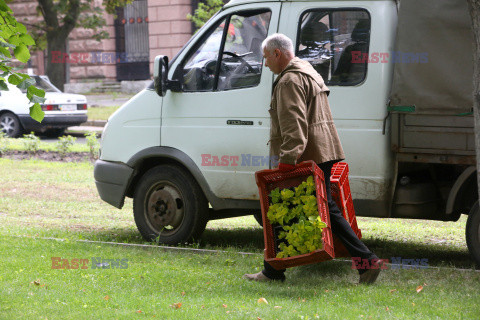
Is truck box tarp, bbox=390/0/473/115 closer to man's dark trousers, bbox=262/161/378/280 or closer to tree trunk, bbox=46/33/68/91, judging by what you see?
man's dark trousers, bbox=262/161/378/280

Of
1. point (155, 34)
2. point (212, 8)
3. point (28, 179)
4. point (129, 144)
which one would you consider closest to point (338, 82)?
point (129, 144)

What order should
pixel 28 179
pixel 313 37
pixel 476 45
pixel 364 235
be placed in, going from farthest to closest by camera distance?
pixel 28 179, pixel 364 235, pixel 313 37, pixel 476 45

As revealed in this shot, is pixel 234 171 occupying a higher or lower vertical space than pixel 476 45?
lower

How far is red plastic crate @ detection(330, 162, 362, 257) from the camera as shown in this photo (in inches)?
238

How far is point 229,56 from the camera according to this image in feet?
23.2

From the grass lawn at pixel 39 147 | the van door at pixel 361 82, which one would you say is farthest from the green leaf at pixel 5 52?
the grass lawn at pixel 39 147

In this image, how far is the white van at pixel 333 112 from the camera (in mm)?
6156

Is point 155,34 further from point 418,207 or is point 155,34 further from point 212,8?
point 418,207

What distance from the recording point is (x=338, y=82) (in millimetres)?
6508

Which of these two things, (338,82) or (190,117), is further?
(190,117)

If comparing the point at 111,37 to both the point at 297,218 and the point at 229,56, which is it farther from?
the point at 297,218

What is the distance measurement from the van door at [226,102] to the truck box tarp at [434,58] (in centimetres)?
119

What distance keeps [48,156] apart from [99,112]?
8.95 metres

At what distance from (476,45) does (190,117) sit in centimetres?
310
